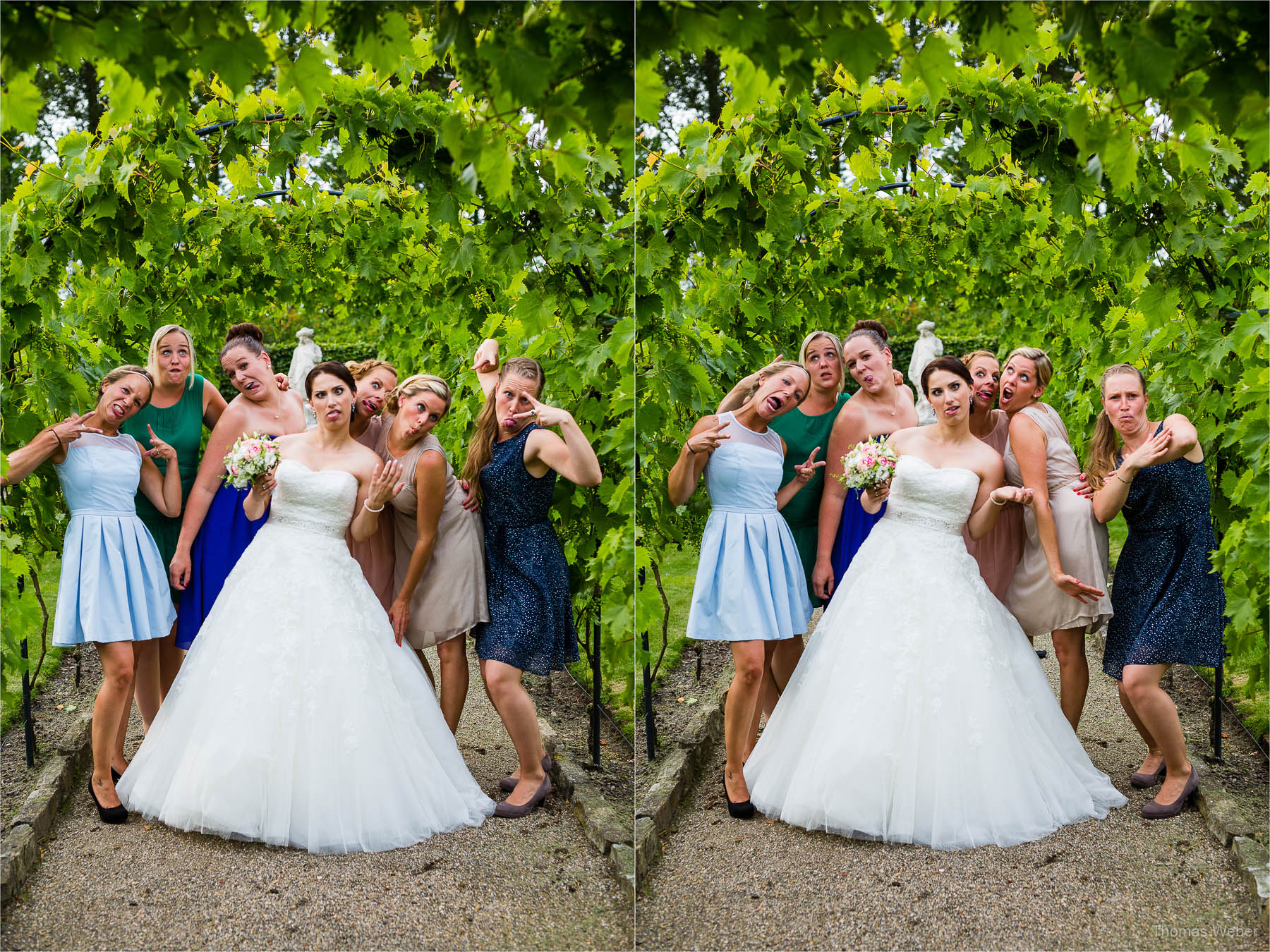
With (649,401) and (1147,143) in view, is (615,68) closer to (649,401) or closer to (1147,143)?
(649,401)

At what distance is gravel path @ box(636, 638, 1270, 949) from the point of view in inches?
119

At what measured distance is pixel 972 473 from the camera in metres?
3.76

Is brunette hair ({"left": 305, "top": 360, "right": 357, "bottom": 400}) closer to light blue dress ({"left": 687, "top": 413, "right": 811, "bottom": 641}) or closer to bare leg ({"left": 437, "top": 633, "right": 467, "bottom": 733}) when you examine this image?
bare leg ({"left": 437, "top": 633, "right": 467, "bottom": 733})

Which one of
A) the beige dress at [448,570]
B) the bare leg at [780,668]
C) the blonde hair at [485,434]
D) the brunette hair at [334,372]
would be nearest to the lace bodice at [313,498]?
the beige dress at [448,570]

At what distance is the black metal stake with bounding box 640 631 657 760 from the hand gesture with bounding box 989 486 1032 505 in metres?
1.47

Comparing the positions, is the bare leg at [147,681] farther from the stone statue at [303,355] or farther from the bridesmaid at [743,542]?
the stone statue at [303,355]

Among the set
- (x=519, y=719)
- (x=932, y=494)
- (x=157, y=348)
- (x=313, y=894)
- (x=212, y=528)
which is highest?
(x=157, y=348)

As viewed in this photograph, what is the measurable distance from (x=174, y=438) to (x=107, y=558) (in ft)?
1.86

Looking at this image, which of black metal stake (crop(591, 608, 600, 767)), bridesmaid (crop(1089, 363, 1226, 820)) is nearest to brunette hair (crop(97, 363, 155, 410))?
black metal stake (crop(591, 608, 600, 767))

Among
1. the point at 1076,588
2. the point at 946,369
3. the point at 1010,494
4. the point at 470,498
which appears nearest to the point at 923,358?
the point at 946,369

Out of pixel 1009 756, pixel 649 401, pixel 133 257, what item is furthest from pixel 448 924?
pixel 133 257

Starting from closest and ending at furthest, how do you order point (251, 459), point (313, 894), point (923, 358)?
point (313, 894)
point (251, 459)
point (923, 358)

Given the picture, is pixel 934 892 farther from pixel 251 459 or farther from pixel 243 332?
pixel 243 332

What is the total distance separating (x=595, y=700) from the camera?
13.1 feet
